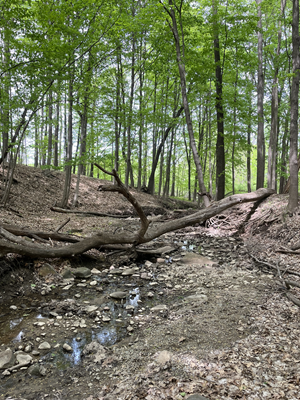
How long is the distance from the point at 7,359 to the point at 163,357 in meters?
1.65

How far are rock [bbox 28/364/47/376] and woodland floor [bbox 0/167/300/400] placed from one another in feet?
0.15

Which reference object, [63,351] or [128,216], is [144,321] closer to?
[63,351]

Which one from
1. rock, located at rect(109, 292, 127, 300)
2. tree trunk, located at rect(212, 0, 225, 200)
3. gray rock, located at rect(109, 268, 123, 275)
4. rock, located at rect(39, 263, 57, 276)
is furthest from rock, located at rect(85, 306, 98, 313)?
tree trunk, located at rect(212, 0, 225, 200)

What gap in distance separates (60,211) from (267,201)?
8.40 meters

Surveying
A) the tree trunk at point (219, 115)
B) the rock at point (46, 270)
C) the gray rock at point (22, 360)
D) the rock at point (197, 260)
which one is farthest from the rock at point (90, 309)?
the tree trunk at point (219, 115)

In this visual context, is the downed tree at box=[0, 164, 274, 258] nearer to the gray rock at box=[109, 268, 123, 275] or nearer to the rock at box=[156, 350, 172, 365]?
the gray rock at box=[109, 268, 123, 275]

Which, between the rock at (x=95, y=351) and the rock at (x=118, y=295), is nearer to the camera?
the rock at (x=95, y=351)

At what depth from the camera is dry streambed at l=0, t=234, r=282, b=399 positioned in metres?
2.39

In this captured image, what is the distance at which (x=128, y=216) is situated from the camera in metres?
12.2

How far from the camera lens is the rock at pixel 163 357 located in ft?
8.50

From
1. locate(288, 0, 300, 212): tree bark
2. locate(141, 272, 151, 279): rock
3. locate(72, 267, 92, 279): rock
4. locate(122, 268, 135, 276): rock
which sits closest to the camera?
locate(72, 267, 92, 279): rock

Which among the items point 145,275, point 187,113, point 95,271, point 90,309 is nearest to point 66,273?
point 95,271

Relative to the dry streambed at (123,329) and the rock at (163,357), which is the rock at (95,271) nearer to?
the dry streambed at (123,329)

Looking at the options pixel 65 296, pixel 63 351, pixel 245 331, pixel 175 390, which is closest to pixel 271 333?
pixel 245 331
